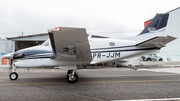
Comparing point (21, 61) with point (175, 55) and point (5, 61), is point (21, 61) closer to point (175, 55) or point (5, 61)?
point (5, 61)

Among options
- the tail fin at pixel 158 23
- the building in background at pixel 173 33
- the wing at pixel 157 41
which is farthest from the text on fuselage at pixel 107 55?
the building in background at pixel 173 33

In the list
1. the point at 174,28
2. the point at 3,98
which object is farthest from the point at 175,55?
the point at 3,98

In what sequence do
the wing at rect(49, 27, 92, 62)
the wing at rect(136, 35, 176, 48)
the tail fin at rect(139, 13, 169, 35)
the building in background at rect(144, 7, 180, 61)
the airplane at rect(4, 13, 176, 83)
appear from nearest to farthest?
the wing at rect(49, 27, 92, 62), the airplane at rect(4, 13, 176, 83), the wing at rect(136, 35, 176, 48), the tail fin at rect(139, 13, 169, 35), the building in background at rect(144, 7, 180, 61)

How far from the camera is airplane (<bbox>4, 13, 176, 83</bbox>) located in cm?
552

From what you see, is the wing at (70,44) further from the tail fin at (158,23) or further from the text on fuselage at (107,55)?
the tail fin at (158,23)

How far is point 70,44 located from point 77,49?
0.49 metres

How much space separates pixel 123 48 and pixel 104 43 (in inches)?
47.5

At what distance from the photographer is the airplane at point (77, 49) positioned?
5.52m

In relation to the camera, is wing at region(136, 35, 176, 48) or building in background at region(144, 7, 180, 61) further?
building in background at region(144, 7, 180, 61)

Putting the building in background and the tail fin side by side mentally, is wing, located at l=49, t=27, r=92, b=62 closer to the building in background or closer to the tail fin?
the tail fin

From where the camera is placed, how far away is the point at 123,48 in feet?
26.6

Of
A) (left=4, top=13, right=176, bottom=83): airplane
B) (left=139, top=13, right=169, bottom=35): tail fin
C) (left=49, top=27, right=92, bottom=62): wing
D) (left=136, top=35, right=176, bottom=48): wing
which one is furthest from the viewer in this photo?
(left=139, top=13, right=169, bottom=35): tail fin

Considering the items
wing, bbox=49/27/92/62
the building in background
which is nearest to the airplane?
wing, bbox=49/27/92/62

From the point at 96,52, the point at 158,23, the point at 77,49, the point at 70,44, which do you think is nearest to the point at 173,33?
the point at 158,23
